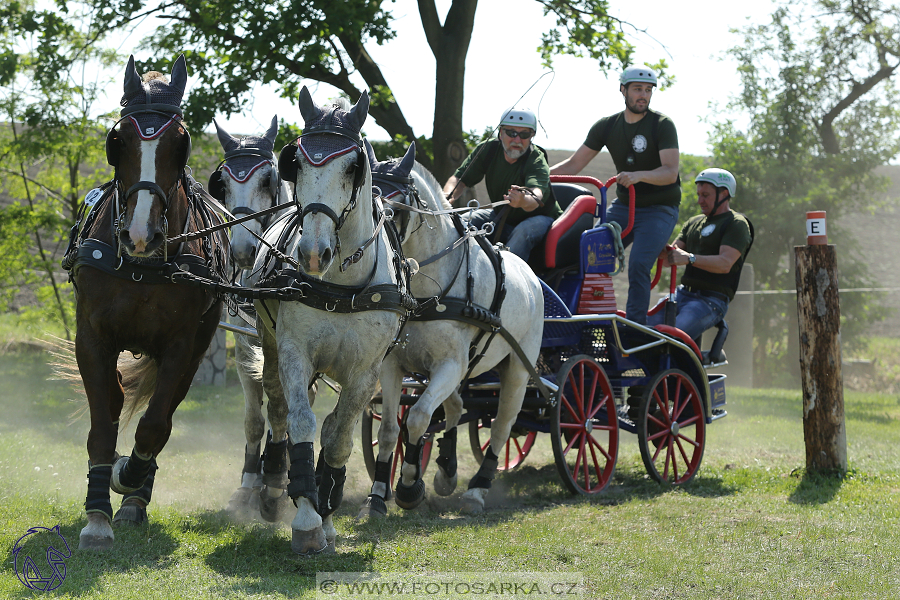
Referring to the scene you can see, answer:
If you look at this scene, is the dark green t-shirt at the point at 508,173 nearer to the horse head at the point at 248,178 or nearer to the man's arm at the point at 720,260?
the man's arm at the point at 720,260

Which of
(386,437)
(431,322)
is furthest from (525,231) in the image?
(386,437)

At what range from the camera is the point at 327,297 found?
3.90 meters

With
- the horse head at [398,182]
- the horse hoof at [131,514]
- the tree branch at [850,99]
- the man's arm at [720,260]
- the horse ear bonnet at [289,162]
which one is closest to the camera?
the horse ear bonnet at [289,162]

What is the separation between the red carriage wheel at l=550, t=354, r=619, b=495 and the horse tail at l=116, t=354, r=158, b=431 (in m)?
2.62

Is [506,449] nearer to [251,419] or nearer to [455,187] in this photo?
[455,187]

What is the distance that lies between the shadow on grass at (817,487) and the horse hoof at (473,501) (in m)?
2.16

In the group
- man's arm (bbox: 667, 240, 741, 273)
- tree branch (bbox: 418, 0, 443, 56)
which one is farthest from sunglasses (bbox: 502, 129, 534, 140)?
tree branch (bbox: 418, 0, 443, 56)

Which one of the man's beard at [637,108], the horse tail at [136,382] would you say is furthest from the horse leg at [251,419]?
the man's beard at [637,108]

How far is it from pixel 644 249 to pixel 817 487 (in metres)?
2.18

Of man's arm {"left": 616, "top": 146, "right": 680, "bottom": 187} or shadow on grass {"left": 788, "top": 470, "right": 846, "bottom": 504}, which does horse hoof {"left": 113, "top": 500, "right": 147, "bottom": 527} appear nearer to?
man's arm {"left": 616, "top": 146, "right": 680, "bottom": 187}

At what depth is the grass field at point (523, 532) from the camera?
3745 mm

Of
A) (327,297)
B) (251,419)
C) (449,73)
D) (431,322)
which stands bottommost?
(251,419)

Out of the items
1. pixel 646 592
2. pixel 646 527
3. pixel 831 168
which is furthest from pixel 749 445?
pixel 831 168

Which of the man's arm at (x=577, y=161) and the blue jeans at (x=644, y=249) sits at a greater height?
the man's arm at (x=577, y=161)
